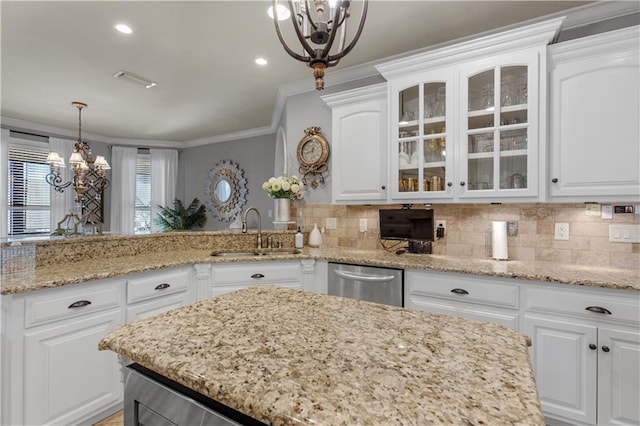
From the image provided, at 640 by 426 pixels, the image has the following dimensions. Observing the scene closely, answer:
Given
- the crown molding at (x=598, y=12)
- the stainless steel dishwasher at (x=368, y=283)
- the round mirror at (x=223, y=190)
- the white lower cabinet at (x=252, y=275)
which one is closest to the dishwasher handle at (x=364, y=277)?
the stainless steel dishwasher at (x=368, y=283)

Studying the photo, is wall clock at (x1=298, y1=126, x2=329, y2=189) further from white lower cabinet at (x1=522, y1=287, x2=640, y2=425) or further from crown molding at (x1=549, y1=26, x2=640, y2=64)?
white lower cabinet at (x1=522, y1=287, x2=640, y2=425)

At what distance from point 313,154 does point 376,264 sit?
4.89 feet

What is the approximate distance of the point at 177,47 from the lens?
8.83ft

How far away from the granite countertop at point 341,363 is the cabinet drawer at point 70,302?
1.14 m

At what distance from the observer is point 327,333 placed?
A: 2.84ft

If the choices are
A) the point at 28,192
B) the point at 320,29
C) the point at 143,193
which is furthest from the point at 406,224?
the point at 28,192

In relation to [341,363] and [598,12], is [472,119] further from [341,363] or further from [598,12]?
[341,363]

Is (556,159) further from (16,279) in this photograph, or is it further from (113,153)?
(113,153)

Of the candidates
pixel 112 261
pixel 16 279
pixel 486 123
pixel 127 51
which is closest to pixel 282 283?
pixel 112 261

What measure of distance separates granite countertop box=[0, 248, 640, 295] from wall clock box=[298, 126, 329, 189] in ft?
3.14

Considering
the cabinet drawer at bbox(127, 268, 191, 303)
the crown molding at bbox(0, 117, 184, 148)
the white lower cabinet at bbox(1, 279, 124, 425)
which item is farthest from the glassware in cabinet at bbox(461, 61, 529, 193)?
the crown molding at bbox(0, 117, 184, 148)

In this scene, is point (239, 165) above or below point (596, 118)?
above

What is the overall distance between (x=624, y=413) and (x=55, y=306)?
3060mm

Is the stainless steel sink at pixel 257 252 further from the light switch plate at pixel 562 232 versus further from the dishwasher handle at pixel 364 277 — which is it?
the light switch plate at pixel 562 232
